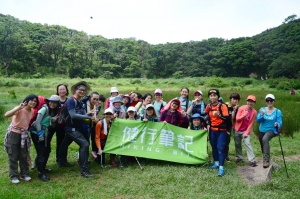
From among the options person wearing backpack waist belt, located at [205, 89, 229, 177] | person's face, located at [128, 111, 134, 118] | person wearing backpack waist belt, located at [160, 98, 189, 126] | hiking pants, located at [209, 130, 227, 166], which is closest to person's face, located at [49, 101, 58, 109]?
person's face, located at [128, 111, 134, 118]

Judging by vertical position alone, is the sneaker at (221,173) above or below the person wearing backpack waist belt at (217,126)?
below

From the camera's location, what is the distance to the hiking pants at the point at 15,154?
4.27 metres

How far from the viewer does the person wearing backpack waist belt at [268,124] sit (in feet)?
16.8

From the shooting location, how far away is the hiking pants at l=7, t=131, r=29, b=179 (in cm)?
427

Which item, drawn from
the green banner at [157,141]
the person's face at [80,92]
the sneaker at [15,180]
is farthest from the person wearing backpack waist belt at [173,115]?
the sneaker at [15,180]

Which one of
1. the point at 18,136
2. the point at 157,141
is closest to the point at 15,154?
the point at 18,136

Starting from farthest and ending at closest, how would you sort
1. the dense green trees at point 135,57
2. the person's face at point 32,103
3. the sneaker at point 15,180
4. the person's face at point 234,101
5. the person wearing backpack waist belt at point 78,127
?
the dense green trees at point 135,57
the person's face at point 234,101
the person wearing backpack waist belt at point 78,127
the sneaker at point 15,180
the person's face at point 32,103

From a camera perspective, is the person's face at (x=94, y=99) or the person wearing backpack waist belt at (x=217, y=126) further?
the person's face at (x=94, y=99)

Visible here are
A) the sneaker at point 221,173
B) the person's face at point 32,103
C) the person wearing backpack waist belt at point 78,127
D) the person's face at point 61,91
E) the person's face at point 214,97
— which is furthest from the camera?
the person's face at point 214,97

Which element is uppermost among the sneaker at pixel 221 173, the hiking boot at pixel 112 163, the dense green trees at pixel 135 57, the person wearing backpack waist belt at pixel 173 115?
the dense green trees at pixel 135 57

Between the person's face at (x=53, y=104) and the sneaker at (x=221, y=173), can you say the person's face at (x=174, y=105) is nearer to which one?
the sneaker at (x=221, y=173)

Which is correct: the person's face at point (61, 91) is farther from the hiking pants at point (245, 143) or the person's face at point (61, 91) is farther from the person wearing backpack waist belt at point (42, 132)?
the hiking pants at point (245, 143)

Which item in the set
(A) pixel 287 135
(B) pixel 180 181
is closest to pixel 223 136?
(B) pixel 180 181

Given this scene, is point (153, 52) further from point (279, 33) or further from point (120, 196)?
point (120, 196)
